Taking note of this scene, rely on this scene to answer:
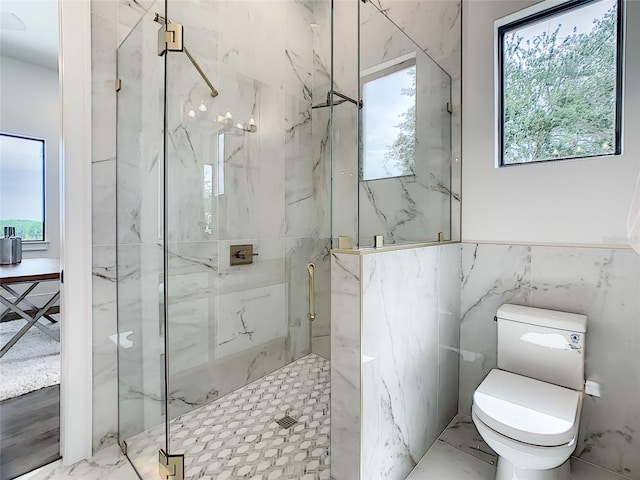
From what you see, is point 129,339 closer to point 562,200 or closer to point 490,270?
point 490,270

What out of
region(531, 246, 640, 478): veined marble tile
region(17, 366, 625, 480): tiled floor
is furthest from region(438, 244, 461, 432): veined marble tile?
region(531, 246, 640, 478): veined marble tile

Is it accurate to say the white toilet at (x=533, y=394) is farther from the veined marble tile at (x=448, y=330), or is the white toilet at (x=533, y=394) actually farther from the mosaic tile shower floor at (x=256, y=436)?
the mosaic tile shower floor at (x=256, y=436)

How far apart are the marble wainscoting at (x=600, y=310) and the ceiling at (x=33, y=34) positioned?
323 cm

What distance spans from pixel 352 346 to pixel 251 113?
5.55 feet

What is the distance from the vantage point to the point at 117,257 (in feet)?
5.30

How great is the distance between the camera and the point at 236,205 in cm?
208

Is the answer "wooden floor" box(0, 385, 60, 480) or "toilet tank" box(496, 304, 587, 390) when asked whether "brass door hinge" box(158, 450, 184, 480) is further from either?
"toilet tank" box(496, 304, 587, 390)

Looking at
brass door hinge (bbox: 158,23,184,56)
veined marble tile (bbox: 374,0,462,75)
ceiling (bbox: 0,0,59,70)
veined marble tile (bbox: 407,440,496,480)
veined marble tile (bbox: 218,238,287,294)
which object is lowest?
veined marble tile (bbox: 407,440,496,480)

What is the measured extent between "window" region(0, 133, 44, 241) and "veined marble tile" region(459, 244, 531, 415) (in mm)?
4369

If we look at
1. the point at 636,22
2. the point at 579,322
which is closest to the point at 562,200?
the point at 579,322

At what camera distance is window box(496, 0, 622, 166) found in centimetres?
155

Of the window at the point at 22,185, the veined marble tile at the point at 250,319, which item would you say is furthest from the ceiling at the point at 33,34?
the veined marble tile at the point at 250,319

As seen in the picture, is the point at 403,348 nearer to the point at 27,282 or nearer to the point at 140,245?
the point at 140,245

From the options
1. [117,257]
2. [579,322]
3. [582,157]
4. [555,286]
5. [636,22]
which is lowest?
[579,322]
